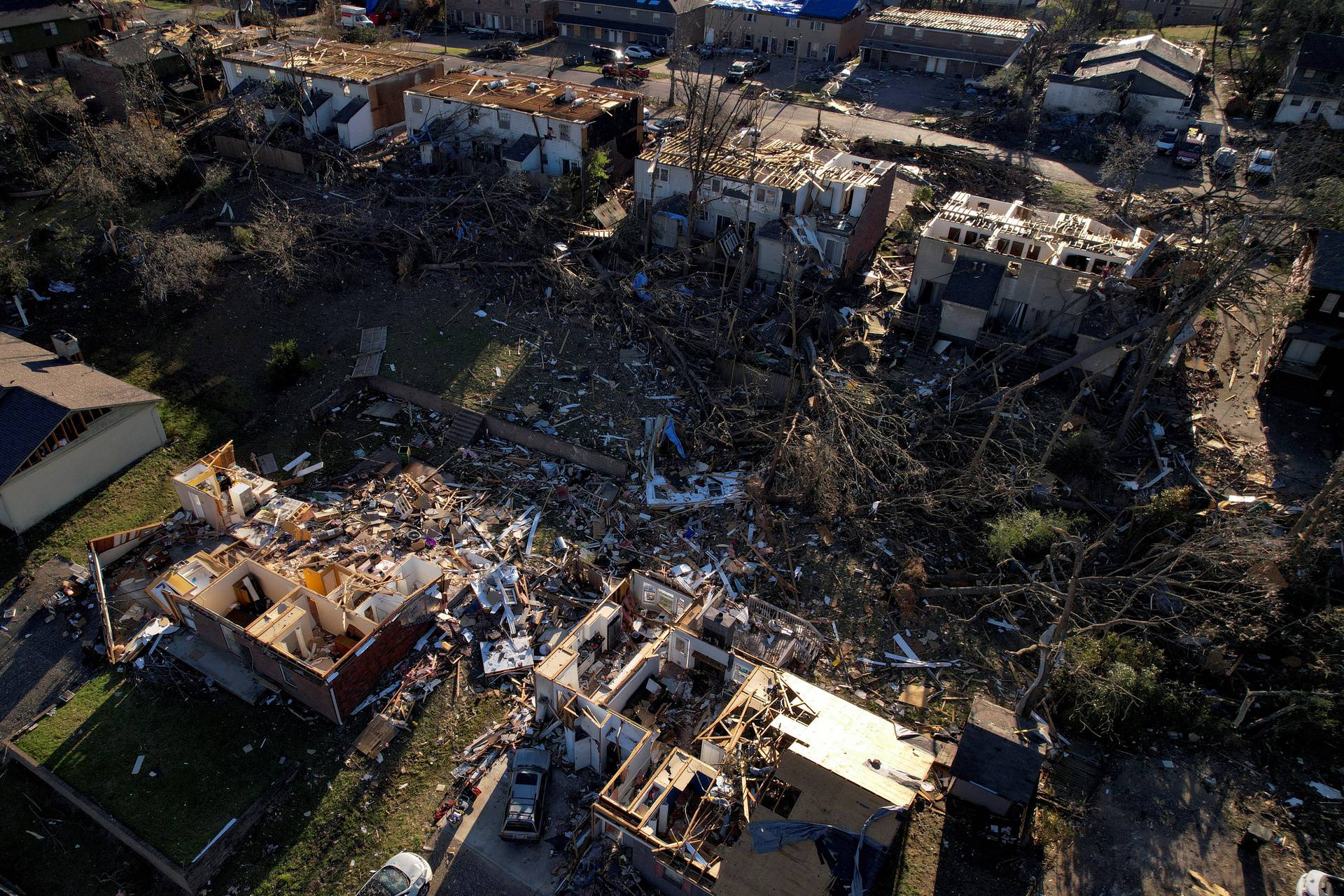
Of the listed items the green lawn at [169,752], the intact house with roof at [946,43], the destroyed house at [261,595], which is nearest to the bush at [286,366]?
the destroyed house at [261,595]

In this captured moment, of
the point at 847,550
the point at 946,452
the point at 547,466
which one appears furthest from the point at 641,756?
the point at 946,452

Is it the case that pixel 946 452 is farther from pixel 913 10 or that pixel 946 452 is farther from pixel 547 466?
pixel 913 10

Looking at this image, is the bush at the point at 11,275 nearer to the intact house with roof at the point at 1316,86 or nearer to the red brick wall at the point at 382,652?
the red brick wall at the point at 382,652

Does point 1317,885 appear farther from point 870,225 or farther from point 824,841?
point 870,225

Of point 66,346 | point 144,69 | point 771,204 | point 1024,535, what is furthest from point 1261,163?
point 144,69

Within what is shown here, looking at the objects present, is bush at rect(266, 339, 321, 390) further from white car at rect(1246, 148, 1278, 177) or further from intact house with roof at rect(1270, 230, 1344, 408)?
white car at rect(1246, 148, 1278, 177)
